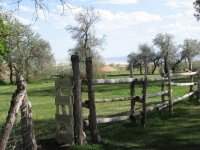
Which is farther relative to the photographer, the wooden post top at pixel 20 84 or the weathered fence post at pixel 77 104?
the weathered fence post at pixel 77 104

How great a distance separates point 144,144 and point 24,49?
7120 centimetres

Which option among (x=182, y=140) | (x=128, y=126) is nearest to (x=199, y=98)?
(x=128, y=126)

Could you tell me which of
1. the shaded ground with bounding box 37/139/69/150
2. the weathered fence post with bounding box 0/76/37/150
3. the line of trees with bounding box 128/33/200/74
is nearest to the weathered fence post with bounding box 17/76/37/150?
the weathered fence post with bounding box 0/76/37/150

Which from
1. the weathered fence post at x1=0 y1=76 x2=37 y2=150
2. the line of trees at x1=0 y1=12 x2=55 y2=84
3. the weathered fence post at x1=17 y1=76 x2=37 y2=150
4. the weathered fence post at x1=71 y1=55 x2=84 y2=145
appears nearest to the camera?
the weathered fence post at x1=0 y1=76 x2=37 y2=150

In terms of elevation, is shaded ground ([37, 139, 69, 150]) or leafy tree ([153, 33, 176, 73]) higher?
leafy tree ([153, 33, 176, 73])

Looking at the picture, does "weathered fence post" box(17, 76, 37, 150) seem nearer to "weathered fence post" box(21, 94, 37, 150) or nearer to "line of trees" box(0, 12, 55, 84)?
"weathered fence post" box(21, 94, 37, 150)

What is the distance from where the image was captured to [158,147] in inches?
415

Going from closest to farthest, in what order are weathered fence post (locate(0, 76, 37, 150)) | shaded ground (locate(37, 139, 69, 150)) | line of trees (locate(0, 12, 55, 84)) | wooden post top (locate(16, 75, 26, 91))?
1. weathered fence post (locate(0, 76, 37, 150))
2. wooden post top (locate(16, 75, 26, 91))
3. shaded ground (locate(37, 139, 69, 150))
4. line of trees (locate(0, 12, 55, 84))

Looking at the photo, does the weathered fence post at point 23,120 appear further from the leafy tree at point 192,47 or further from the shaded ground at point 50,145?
the leafy tree at point 192,47

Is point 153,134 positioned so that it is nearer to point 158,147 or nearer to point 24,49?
point 158,147

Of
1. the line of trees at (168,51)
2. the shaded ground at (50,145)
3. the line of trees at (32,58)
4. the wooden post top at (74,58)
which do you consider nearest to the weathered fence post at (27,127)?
the shaded ground at (50,145)

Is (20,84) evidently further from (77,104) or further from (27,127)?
(77,104)

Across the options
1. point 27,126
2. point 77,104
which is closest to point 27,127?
point 27,126

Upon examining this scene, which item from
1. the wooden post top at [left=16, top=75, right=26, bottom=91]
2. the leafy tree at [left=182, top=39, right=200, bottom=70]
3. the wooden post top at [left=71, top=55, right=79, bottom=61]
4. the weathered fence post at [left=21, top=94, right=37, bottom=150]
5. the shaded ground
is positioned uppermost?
the leafy tree at [left=182, top=39, right=200, bottom=70]
